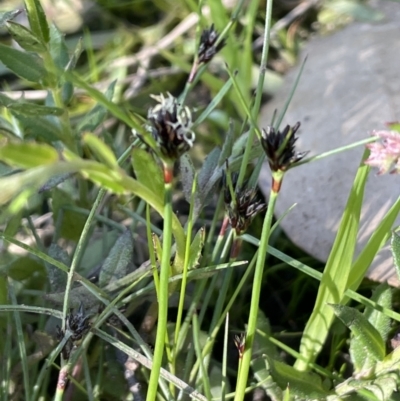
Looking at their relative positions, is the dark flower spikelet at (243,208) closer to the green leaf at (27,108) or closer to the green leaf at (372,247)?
the green leaf at (372,247)

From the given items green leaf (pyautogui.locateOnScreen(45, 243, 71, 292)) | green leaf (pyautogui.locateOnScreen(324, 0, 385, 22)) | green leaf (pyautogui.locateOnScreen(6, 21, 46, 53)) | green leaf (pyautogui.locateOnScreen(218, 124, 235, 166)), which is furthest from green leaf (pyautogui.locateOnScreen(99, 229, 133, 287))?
green leaf (pyautogui.locateOnScreen(324, 0, 385, 22))

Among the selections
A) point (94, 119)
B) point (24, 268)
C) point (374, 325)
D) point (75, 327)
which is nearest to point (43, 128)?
point (94, 119)

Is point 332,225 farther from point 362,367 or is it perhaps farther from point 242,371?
point 242,371

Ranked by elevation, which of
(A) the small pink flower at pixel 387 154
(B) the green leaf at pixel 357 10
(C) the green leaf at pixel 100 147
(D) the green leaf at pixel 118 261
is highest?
(B) the green leaf at pixel 357 10

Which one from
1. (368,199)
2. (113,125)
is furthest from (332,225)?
(113,125)

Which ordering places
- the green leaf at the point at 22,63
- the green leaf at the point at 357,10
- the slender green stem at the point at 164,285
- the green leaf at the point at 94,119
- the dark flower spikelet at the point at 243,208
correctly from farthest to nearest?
the green leaf at the point at 357,10 → the green leaf at the point at 94,119 → the green leaf at the point at 22,63 → the dark flower spikelet at the point at 243,208 → the slender green stem at the point at 164,285

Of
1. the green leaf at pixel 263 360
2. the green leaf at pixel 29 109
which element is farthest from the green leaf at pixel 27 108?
the green leaf at pixel 263 360

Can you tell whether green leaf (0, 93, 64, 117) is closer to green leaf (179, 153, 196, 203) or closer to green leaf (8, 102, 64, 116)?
green leaf (8, 102, 64, 116)

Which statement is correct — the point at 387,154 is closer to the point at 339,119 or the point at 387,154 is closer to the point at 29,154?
the point at 29,154
